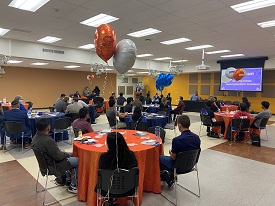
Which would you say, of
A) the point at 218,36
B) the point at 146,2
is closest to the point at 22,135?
the point at 146,2

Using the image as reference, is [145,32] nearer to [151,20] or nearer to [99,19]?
[151,20]

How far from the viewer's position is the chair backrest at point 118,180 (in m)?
2.07

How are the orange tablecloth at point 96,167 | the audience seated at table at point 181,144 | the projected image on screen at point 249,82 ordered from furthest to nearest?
the projected image on screen at point 249,82, the audience seated at table at point 181,144, the orange tablecloth at point 96,167

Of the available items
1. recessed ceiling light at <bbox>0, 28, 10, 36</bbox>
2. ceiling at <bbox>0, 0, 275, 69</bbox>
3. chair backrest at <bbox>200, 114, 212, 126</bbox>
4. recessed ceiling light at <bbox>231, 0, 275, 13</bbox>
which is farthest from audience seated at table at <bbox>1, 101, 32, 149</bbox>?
recessed ceiling light at <bbox>231, 0, 275, 13</bbox>

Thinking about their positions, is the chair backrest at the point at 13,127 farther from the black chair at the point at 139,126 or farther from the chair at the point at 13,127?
the black chair at the point at 139,126

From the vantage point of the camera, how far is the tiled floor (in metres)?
2.82

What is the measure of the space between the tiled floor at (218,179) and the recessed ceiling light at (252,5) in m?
3.42

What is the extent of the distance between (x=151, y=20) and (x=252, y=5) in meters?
2.37

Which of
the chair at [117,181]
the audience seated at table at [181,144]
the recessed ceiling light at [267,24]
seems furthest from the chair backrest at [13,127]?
the recessed ceiling light at [267,24]

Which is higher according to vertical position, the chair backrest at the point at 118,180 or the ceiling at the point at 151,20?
the ceiling at the point at 151,20

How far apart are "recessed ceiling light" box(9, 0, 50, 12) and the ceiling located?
4.4 inches

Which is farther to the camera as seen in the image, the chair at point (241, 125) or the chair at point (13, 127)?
the chair at point (241, 125)

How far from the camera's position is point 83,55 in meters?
10.2

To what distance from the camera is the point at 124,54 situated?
8.32 feet
